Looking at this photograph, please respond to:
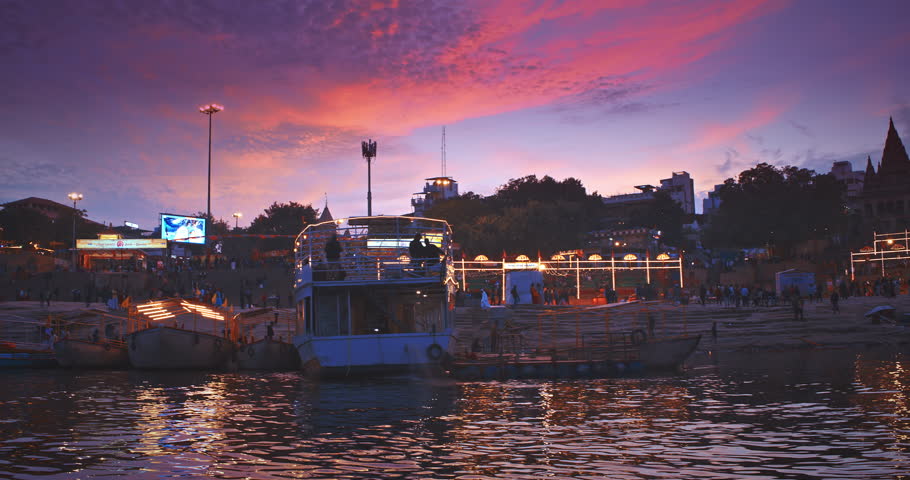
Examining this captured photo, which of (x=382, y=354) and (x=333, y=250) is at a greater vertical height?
(x=333, y=250)

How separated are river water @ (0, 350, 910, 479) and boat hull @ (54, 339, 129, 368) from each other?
6256mm

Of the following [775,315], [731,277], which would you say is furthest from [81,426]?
[731,277]

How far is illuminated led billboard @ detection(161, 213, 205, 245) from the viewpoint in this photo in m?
66.4

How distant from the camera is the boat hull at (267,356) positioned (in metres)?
29.0

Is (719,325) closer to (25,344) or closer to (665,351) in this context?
(665,351)

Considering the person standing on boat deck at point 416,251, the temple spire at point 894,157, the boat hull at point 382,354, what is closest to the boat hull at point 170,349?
the boat hull at point 382,354

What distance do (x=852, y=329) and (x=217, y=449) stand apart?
31.9 metres

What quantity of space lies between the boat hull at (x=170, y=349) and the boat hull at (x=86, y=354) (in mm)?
1914

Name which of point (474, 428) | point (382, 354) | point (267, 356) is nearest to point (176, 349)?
point (267, 356)

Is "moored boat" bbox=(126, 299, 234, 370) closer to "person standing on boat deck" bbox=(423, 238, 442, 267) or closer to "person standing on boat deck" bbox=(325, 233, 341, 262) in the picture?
"person standing on boat deck" bbox=(325, 233, 341, 262)

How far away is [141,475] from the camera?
10.9 m

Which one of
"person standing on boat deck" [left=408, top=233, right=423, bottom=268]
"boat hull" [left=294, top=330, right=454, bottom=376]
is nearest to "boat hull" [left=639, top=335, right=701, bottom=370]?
"boat hull" [left=294, top=330, right=454, bottom=376]

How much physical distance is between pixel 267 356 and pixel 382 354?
836cm

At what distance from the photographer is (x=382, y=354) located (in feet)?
73.9
